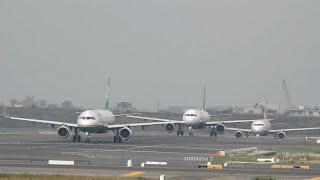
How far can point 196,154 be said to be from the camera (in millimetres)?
87812

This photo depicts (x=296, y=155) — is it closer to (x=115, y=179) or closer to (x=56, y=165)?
(x=56, y=165)

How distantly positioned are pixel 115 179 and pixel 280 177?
10848mm

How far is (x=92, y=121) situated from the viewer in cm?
10956

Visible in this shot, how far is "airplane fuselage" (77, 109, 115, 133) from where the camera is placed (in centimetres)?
10919

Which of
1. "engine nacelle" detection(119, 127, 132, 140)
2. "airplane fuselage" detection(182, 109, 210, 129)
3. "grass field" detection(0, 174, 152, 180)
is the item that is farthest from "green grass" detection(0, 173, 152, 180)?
"airplane fuselage" detection(182, 109, 210, 129)

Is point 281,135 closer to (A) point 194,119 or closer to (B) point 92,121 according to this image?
(A) point 194,119

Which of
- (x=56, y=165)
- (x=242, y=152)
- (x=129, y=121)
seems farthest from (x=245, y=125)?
(x=56, y=165)

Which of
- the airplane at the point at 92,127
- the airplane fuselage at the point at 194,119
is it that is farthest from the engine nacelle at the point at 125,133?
the airplane fuselage at the point at 194,119

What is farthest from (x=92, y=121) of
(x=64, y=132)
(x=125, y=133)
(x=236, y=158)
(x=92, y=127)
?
(x=236, y=158)

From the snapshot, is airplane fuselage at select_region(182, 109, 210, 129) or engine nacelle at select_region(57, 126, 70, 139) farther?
airplane fuselage at select_region(182, 109, 210, 129)

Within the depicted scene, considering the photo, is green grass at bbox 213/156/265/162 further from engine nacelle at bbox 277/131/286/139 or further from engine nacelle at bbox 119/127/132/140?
engine nacelle at bbox 277/131/286/139

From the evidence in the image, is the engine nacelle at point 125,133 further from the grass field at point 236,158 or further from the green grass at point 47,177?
the green grass at point 47,177

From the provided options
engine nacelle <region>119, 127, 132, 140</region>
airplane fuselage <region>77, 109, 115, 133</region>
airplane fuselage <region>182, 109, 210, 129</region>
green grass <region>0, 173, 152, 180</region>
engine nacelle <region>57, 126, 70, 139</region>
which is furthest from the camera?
airplane fuselage <region>182, 109, 210, 129</region>

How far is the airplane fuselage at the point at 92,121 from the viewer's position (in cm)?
10919
